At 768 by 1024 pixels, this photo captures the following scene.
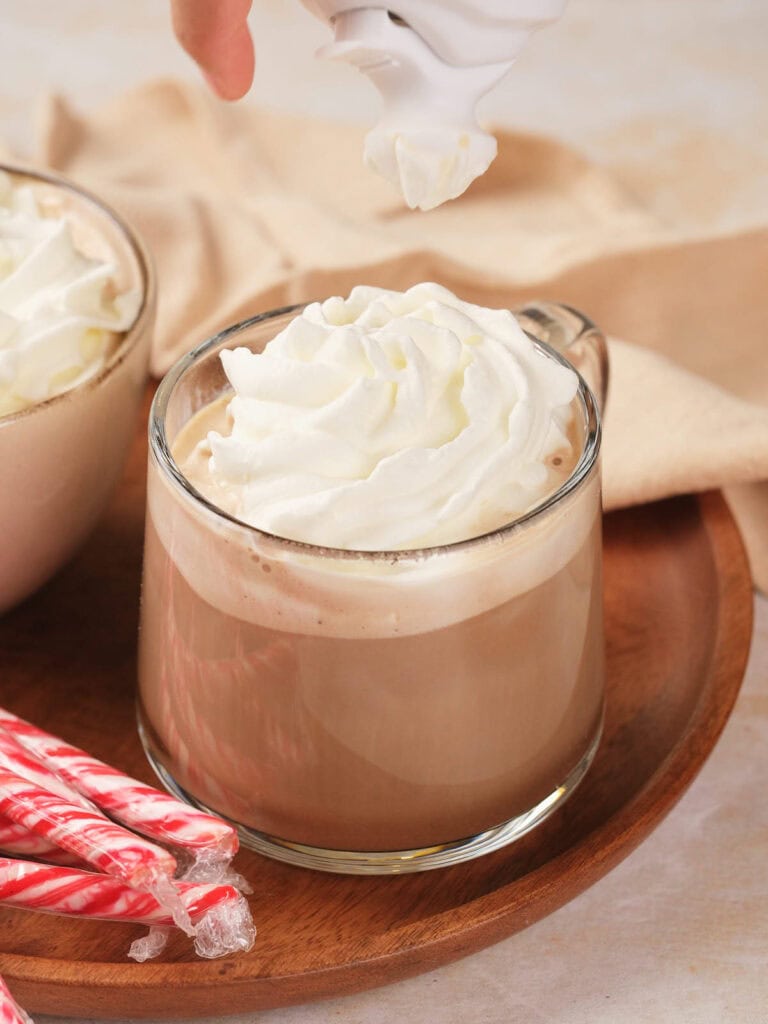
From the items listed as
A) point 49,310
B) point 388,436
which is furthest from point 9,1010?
point 49,310

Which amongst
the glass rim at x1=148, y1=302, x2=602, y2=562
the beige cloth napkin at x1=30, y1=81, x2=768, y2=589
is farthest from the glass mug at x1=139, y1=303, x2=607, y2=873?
the beige cloth napkin at x1=30, y1=81, x2=768, y2=589

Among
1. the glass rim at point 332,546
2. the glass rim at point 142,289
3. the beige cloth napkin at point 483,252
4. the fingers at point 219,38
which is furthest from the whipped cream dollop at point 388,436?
the beige cloth napkin at point 483,252

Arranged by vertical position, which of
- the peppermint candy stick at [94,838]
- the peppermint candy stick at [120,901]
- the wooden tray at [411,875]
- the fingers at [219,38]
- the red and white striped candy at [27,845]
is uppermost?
the fingers at [219,38]

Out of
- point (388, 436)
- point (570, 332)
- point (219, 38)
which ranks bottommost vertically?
point (570, 332)

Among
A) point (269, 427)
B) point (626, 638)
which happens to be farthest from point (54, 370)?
point (626, 638)

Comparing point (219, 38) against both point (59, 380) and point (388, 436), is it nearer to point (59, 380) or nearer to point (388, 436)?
point (59, 380)

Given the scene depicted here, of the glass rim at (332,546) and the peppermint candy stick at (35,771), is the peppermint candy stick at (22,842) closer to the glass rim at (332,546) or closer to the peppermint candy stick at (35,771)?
the peppermint candy stick at (35,771)
